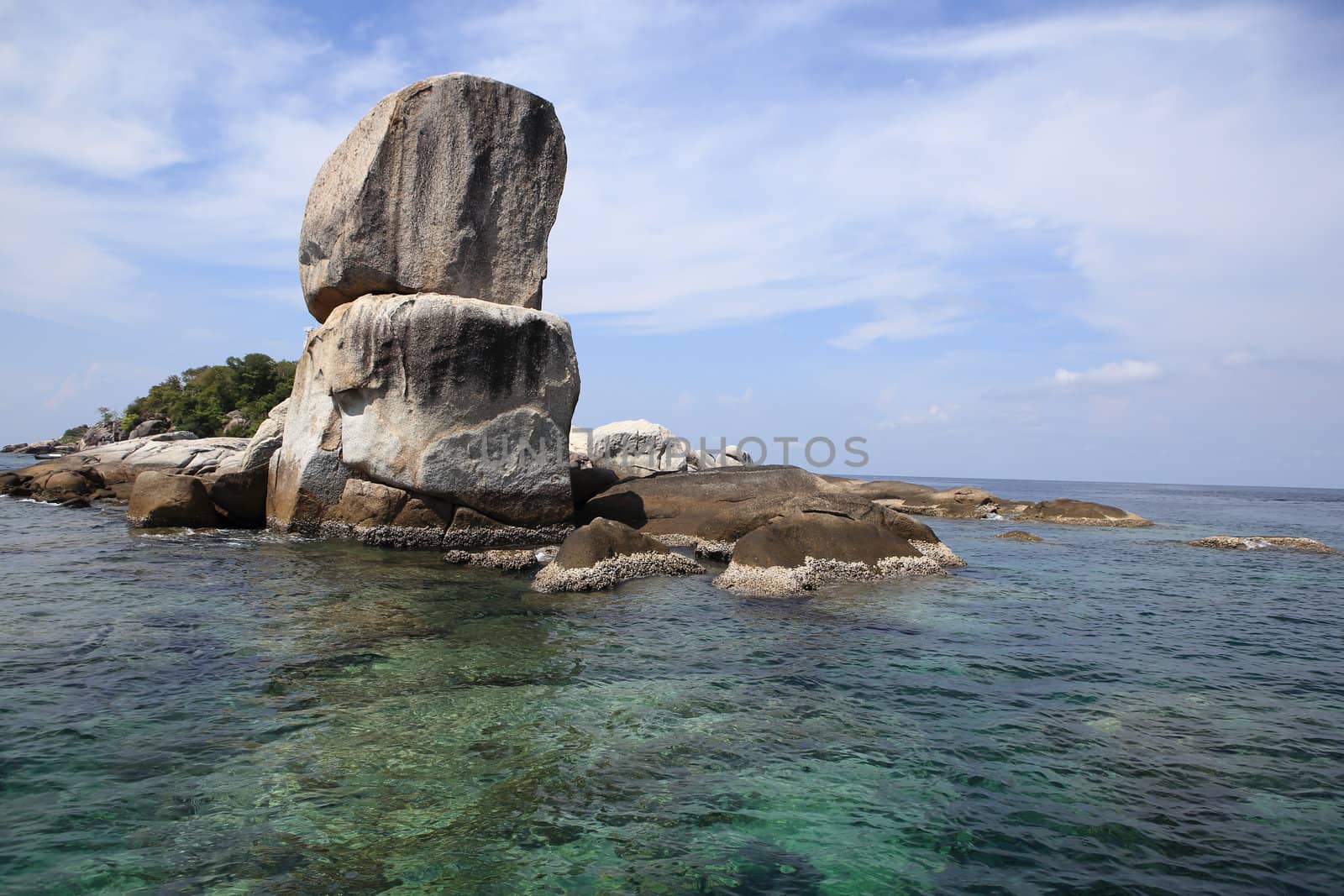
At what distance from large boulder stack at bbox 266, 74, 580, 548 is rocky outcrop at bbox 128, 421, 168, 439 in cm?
4359

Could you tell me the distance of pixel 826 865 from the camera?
437 centimetres

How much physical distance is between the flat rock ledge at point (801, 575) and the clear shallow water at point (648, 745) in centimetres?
84

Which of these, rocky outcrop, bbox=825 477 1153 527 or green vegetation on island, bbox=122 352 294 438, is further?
green vegetation on island, bbox=122 352 294 438

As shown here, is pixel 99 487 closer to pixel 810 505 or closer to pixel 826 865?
pixel 810 505

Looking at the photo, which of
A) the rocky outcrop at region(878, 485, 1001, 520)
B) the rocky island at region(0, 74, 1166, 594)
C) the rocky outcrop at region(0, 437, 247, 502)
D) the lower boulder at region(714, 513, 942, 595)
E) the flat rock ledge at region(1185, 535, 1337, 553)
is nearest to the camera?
the lower boulder at region(714, 513, 942, 595)

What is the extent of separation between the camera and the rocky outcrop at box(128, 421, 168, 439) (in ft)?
173

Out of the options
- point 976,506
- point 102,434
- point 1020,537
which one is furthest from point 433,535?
point 102,434

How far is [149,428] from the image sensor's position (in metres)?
53.1

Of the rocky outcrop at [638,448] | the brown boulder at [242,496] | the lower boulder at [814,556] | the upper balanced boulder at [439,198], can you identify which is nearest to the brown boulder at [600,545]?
the lower boulder at [814,556]

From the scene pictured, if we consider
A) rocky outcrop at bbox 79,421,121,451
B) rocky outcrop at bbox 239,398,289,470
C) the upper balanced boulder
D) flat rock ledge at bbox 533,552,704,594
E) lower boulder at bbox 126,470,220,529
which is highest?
the upper balanced boulder

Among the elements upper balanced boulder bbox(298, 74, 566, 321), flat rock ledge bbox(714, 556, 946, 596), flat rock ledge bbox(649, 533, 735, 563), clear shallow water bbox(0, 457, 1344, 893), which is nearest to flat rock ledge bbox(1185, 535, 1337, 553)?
clear shallow water bbox(0, 457, 1344, 893)

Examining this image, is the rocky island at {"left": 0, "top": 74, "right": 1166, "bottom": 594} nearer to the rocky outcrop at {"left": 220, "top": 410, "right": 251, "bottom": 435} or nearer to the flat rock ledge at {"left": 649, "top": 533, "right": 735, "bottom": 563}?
the flat rock ledge at {"left": 649, "top": 533, "right": 735, "bottom": 563}

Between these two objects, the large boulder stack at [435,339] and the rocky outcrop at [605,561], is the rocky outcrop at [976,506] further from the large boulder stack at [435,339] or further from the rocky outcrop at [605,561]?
the rocky outcrop at [605,561]

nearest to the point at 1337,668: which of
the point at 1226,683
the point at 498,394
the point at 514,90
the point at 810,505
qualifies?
the point at 1226,683
